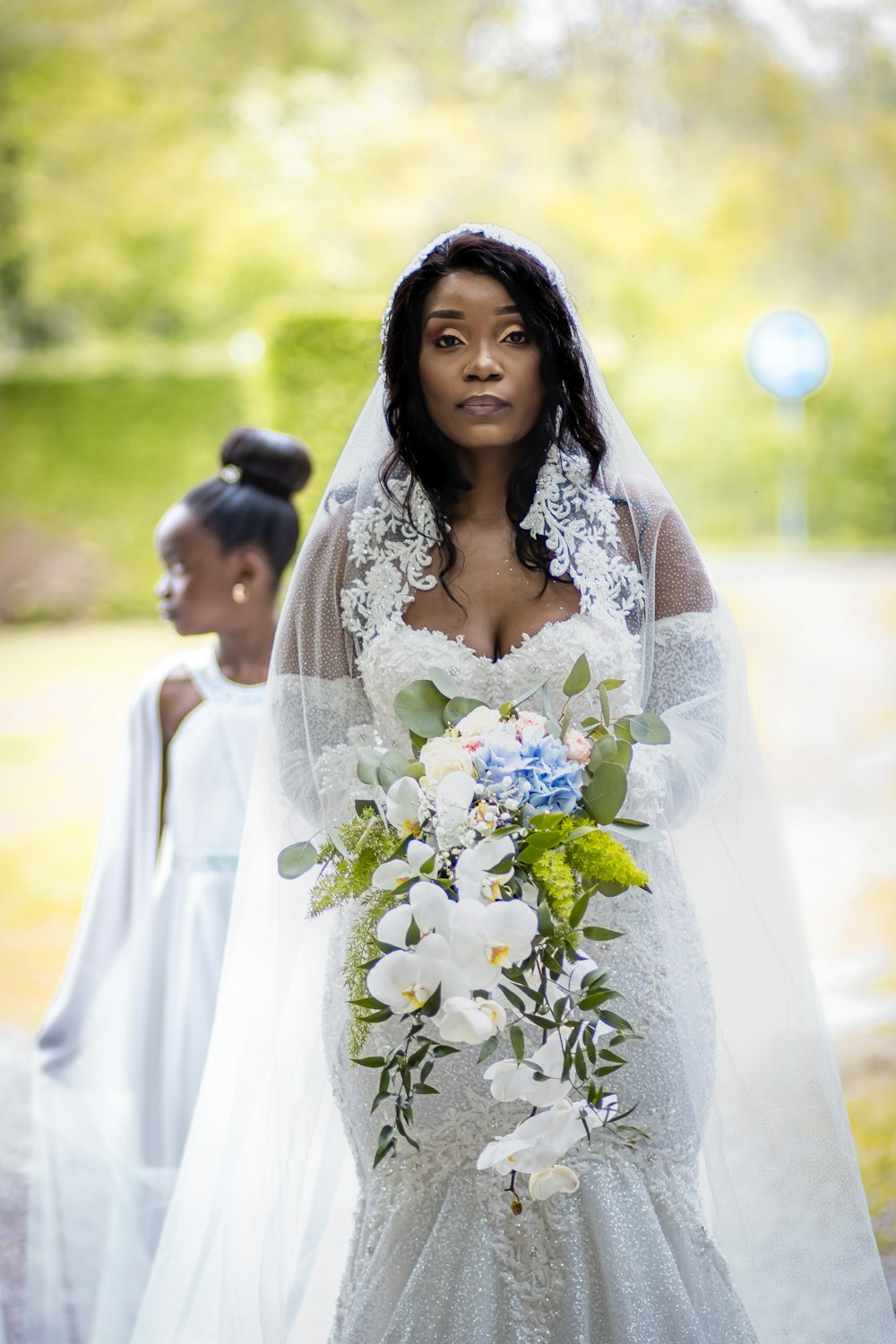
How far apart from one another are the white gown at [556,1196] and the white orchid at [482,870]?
418mm

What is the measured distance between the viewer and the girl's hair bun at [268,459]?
356cm

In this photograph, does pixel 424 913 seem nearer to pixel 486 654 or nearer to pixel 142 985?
pixel 486 654

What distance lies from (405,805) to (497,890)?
0.17 m

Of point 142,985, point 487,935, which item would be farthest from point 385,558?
point 142,985

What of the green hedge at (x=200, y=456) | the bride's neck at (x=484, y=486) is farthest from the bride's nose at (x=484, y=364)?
the green hedge at (x=200, y=456)

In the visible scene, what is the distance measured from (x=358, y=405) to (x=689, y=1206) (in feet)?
19.4

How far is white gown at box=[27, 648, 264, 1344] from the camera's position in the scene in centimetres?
343

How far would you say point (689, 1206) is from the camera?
211 centimetres

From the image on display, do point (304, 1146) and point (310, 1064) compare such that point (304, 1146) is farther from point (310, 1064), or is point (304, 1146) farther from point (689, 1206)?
point (689, 1206)

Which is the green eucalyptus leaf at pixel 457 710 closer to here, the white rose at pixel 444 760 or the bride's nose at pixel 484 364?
the white rose at pixel 444 760

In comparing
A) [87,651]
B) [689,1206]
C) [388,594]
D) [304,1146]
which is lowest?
[689,1206]

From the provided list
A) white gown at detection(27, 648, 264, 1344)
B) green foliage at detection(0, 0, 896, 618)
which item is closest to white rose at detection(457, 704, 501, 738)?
white gown at detection(27, 648, 264, 1344)

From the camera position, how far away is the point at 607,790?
1907mm

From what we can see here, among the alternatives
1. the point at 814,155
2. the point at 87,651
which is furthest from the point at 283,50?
the point at 87,651
